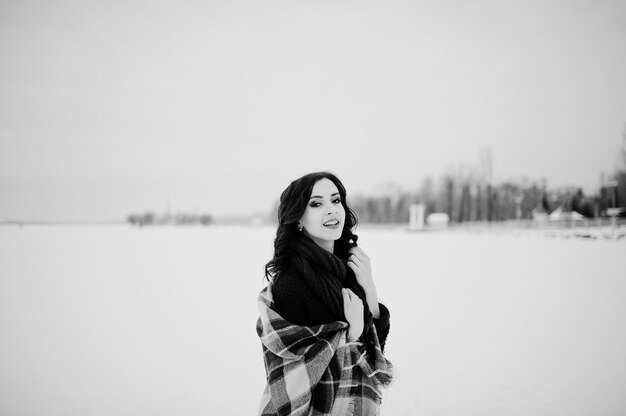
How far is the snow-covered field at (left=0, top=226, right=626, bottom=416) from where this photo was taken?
4.21 meters

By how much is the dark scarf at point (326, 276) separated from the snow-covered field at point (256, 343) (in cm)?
284

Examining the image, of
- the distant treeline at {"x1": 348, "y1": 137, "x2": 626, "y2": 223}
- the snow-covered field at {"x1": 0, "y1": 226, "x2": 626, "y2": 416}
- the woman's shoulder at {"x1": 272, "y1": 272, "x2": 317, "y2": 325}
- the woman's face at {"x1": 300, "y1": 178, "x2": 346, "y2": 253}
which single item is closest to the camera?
the woman's shoulder at {"x1": 272, "y1": 272, "x2": 317, "y2": 325}

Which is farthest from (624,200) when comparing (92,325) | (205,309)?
(92,325)

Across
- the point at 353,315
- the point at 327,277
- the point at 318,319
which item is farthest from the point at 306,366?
the point at 327,277

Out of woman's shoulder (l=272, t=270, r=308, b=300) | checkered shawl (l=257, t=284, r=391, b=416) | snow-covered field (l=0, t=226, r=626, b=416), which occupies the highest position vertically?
woman's shoulder (l=272, t=270, r=308, b=300)

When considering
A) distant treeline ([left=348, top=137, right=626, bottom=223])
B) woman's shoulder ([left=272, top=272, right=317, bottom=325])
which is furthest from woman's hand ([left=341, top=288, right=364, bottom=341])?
distant treeline ([left=348, top=137, right=626, bottom=223])

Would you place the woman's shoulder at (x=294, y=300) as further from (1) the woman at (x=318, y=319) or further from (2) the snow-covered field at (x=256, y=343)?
(2) the snow-covered field at (x=256, y=343)

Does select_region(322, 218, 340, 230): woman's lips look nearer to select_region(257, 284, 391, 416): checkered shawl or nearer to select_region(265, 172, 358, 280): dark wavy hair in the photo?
select_region(265, 172, 358, 280): dark wavy hair

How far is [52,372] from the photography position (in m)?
4.93

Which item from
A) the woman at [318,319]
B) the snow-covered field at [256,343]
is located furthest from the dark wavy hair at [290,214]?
the snow-covered field at [256,343]

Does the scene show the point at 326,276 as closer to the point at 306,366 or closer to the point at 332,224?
the point at 332,224

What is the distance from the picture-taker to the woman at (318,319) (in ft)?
5.55

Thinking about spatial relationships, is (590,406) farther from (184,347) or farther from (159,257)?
(159,257)

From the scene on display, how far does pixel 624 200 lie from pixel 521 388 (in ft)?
42.1
